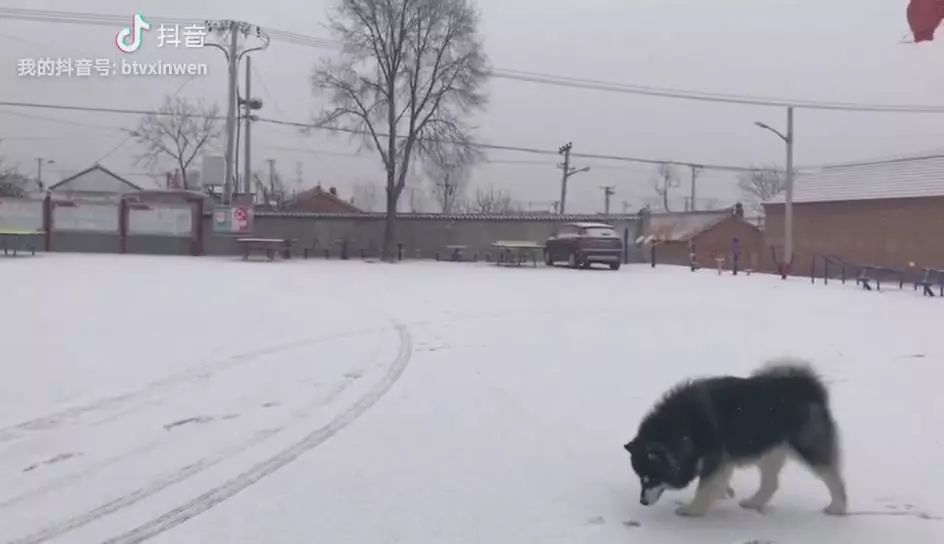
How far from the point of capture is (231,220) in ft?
117

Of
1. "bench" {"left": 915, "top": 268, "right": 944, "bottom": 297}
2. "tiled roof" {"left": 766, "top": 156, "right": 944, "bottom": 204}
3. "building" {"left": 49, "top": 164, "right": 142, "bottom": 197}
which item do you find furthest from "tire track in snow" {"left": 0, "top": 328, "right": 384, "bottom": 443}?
"building" {"left": 49, "top": 164, "right": 142, "bottom": 197}

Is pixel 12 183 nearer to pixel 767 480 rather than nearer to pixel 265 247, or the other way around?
pixel 265 247

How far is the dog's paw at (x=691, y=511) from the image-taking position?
4945 mm

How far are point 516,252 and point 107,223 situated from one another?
16382 mm

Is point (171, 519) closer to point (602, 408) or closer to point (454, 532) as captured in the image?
point (454, 532)

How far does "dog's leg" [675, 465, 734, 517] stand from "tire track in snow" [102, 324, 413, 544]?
2.70 meters

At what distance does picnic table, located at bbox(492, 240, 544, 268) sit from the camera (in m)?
34.0

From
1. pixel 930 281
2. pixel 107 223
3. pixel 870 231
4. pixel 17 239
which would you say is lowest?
pixel 930 281

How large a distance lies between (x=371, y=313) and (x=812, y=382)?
35.9ft

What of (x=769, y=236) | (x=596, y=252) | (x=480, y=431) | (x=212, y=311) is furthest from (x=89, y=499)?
(x=769, y=236)

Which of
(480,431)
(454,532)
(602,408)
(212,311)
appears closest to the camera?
(454,532)

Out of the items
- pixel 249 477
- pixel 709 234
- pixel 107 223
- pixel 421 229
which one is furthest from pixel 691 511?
pixel 709 234

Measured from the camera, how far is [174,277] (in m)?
21.5

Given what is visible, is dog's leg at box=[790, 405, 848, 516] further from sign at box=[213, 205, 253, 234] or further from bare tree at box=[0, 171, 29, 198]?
bare tree at box=[0, 171, 29, 198]
